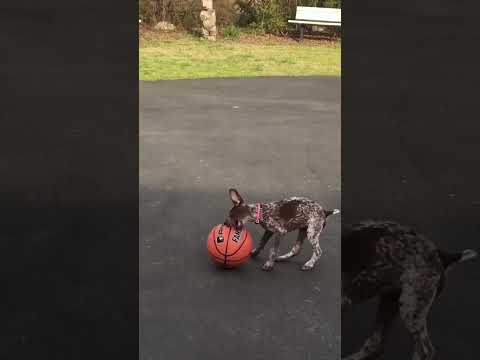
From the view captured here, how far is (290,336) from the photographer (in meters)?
4.33

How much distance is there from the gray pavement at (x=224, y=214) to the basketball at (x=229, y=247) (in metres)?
0.13

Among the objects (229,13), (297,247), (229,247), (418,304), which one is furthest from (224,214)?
(229,13)

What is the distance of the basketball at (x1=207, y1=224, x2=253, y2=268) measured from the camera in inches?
206

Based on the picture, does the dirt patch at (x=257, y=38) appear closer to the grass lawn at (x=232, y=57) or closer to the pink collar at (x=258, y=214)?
the grass lawn at (x=232, y=57)

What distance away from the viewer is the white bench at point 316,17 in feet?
71.5

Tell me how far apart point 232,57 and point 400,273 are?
15.6m

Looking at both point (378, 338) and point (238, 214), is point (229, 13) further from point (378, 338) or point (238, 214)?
point (378, 338)

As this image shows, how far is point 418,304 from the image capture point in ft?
12.0

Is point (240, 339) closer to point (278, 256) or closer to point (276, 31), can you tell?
point (278, 256)

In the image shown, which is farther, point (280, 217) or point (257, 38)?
point (257, 38)

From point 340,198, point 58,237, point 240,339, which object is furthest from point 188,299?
point 340,198

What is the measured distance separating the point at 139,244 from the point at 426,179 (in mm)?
3388

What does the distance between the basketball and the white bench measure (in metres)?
17.3

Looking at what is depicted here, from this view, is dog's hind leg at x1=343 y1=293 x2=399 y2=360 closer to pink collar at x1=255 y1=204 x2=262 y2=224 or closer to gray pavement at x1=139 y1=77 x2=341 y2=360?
gray pavement at x1=139 y1=77 x2=341 y2=360
